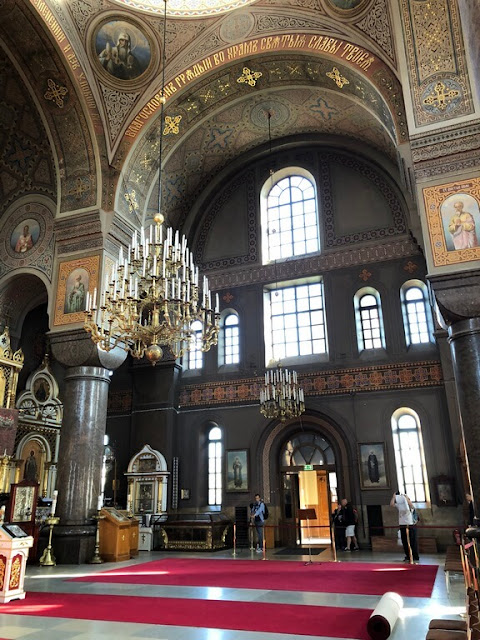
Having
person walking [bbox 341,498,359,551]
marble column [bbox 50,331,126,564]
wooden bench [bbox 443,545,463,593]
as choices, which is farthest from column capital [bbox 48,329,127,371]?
wooden bench [bbox 443,545,463,593]

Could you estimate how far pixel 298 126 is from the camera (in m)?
16.0

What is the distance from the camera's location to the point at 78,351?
12.2 metres

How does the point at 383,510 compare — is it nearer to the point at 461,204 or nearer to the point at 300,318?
the point at 300,318

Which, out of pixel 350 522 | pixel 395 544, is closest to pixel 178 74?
pixel 350 522

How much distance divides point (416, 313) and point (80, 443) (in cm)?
895

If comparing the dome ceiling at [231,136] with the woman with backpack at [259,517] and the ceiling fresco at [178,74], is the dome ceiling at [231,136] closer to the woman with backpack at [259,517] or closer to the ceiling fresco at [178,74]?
the ceiling fresco at [178,74]

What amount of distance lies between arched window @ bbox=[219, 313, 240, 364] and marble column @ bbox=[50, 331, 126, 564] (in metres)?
3.87

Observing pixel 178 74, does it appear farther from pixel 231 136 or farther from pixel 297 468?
pixel 297 468

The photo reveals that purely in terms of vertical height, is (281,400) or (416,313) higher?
(416,313)

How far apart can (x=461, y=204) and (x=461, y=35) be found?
3.25m

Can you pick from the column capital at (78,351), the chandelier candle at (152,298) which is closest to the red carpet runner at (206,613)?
the chandelier candle at (152,298)

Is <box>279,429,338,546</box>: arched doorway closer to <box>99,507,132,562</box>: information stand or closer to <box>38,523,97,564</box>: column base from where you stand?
<box>99,507,132,562</box>: information stand

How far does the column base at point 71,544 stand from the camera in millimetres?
11055

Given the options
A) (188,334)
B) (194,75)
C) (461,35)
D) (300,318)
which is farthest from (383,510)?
(194,75)
